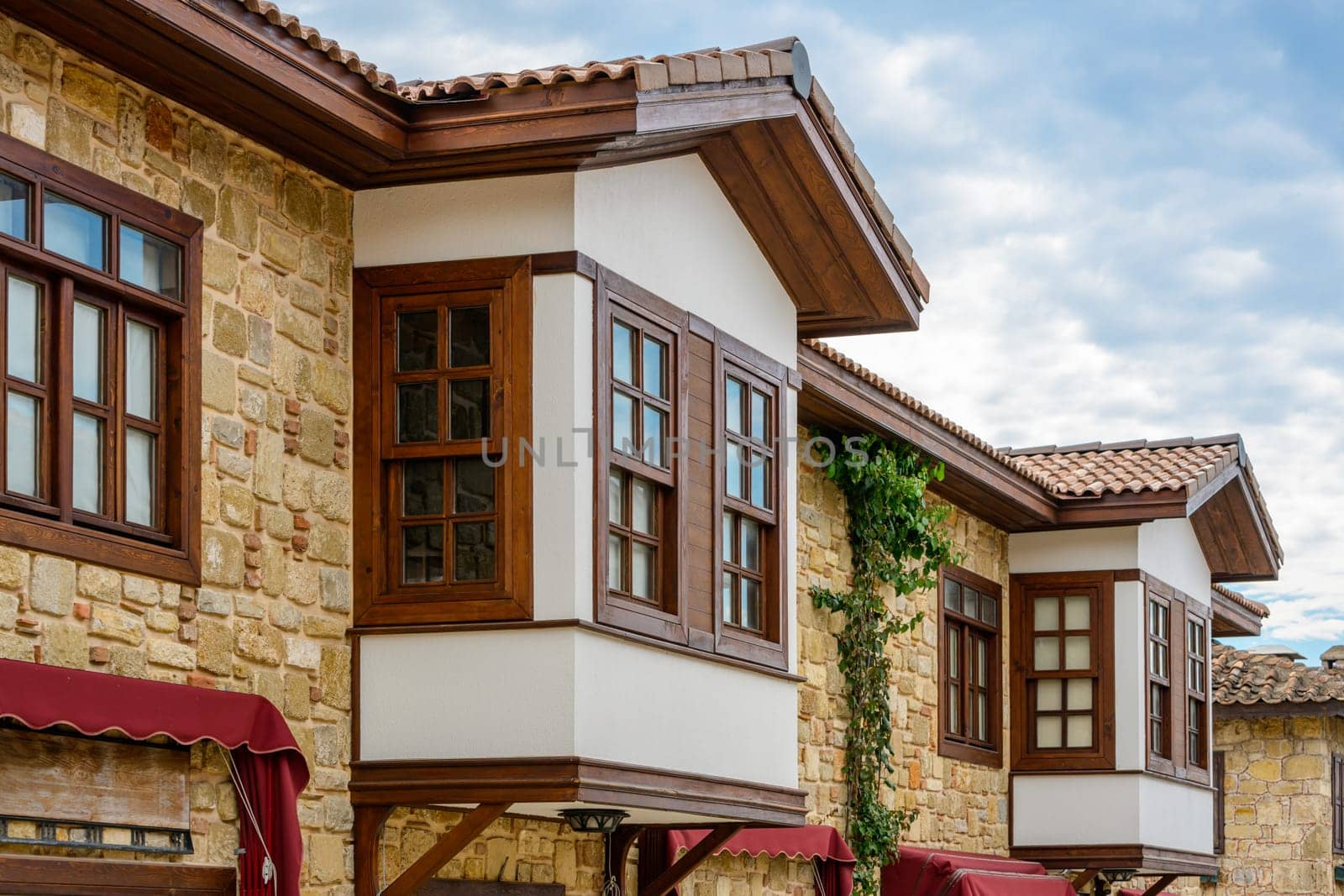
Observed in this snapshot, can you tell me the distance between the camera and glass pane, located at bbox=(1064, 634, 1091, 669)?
1567 centimetres

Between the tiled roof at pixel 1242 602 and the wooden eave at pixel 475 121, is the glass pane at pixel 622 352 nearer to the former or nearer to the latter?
the wooden eave at pixel 475 121

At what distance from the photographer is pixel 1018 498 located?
1491cm

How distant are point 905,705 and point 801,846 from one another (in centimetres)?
233

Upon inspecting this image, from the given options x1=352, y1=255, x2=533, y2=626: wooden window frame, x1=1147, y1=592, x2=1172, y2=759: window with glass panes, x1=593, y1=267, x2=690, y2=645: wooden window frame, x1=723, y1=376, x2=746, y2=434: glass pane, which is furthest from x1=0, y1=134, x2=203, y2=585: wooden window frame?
x1=1147, y1=592, x2=1172, y2=759: window with glass panes

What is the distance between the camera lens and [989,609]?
50.9ft

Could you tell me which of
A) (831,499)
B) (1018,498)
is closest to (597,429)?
(831,499)

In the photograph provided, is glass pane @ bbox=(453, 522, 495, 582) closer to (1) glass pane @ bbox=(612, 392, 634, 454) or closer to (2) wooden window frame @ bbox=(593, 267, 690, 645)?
(2) wooden window frame @ bbox=(593, 267, 690, 645)

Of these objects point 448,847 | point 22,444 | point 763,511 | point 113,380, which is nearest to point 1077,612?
point 763,511

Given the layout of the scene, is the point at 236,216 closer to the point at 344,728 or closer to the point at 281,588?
the point at 281,588

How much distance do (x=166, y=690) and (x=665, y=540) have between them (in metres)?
2.64

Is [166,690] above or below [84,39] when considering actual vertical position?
below

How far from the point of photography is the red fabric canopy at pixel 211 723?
646 centimetres

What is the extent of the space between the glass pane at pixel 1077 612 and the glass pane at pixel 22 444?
10.5 meters

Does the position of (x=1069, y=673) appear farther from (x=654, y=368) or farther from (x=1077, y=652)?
(x=654, y=368)
